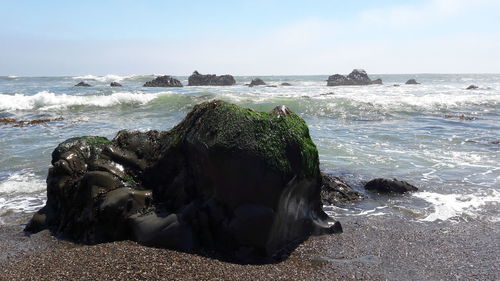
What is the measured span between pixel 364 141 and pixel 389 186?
18.0ft

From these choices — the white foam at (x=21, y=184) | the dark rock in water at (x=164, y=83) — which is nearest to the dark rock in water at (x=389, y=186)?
the white foam at (x=21, y=184)

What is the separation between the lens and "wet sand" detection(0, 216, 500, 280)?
164 inches

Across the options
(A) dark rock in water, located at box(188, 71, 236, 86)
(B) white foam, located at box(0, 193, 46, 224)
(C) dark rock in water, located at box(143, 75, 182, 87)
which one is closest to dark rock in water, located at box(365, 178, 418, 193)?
(B) white foam, located at box(0, 193, 46, 224)

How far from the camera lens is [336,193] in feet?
23.3

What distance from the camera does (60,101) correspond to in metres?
23.4

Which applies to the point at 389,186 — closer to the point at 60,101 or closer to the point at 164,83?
the point at 60,101

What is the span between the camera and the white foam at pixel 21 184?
298 inches

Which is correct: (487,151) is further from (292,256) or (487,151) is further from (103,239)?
(103,239)

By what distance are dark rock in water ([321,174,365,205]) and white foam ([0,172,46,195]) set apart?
514 cm

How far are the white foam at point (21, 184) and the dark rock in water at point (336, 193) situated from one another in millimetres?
5139

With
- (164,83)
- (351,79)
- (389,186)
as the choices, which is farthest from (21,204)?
(351,79)

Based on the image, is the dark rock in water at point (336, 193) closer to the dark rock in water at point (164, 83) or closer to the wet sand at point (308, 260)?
the wet sand at point (308, 260)

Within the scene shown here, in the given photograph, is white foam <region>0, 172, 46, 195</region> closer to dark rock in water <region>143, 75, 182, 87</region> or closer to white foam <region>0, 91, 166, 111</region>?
white foam <region>0, 91, 166, 111</region>

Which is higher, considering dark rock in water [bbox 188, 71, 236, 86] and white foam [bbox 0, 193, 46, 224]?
dark rock in water [bbox 188, 71, 236, 86]
